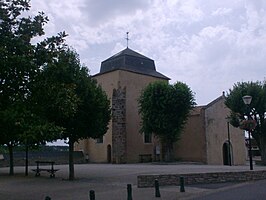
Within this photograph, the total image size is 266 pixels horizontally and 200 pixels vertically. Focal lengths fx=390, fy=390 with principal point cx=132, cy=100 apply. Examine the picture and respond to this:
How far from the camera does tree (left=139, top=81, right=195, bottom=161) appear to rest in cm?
4431

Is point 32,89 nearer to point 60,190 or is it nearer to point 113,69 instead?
point 60,190

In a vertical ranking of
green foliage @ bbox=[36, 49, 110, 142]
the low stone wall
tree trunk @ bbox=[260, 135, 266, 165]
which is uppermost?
green foliage @ bbox=[36, 49, 110, 142]

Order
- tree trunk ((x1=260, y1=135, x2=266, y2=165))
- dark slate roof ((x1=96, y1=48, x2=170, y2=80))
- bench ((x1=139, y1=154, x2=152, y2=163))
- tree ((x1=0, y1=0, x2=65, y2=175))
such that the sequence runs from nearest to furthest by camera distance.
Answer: tree ((x1=0, y1=0, x2=65, y2=175)) < tree trunk ((x1=260, y1=135, x2=266, y2=165)) < bench ((x1=139, y1=154, x2=152, y2=163)) < dark slate roof ((x1=96, y1=48, x2=170, y2=80))

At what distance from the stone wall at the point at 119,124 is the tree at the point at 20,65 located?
3702 cm

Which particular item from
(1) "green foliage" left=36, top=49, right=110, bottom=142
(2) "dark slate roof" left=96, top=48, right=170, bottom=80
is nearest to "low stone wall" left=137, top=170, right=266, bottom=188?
(1) "green foliage" left=36, top=49, right=110, bottom=142

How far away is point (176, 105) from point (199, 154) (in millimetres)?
8526

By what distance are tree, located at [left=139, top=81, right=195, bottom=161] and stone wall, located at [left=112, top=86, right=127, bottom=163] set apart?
15.9 feet

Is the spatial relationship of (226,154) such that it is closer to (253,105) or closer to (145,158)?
(145,158)

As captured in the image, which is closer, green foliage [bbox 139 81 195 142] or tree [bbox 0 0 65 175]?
tree [bbox 0 0 65 175]

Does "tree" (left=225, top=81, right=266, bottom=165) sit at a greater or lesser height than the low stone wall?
greater

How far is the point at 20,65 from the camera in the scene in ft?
35.6

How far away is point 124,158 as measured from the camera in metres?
48.4

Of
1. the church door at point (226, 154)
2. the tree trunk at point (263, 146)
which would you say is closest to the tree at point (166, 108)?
the church door at point (226, 154)

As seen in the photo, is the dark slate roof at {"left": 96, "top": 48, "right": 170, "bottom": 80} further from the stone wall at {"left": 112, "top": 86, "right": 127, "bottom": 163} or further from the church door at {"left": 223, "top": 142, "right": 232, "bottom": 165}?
the church door at {"left": 223, "top": 142, "right": 232, "bottom": 165}
